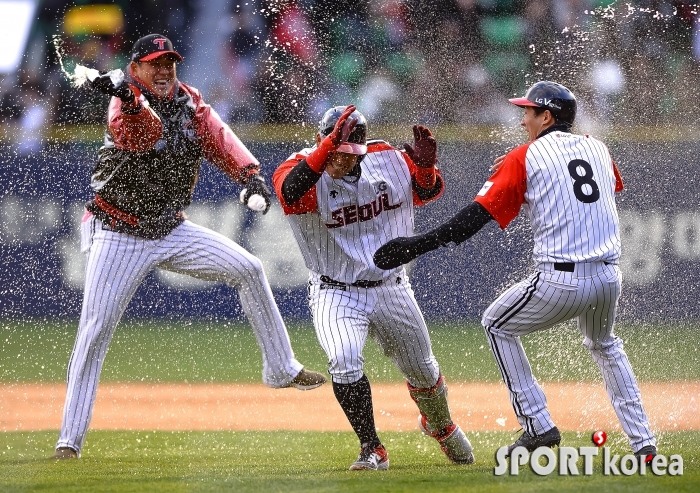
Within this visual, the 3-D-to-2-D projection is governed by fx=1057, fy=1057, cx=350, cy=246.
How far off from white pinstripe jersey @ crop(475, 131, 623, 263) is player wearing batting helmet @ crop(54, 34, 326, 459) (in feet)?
4.25

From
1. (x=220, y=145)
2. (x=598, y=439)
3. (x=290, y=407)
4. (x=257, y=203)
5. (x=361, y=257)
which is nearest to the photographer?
(x=361, y=257)

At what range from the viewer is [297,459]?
210 inches

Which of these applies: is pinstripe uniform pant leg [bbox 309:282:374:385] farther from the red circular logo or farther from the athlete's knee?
the red circular logo

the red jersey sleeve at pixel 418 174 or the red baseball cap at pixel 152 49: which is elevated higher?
the red baseball cap at pixel 152 49

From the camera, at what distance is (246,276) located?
5438 mm

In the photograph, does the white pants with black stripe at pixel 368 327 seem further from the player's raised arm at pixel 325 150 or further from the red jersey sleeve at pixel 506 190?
the red jersey sleeve at pixel 506 190

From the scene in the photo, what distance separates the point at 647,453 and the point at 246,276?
2.14 metres

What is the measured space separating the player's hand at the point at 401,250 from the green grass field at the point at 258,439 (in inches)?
36.3

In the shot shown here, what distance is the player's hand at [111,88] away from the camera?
15.2ft

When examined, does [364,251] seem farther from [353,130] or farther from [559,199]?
[559,199]

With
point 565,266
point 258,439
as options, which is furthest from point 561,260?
point 258,439

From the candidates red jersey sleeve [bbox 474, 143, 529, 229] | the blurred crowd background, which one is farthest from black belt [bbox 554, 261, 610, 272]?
the blurred crowd background

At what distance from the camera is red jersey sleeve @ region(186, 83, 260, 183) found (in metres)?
5.46

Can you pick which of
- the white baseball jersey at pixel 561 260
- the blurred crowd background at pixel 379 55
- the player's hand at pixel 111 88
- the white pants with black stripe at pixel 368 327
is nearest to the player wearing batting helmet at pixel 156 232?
the player's hand at pixel 111 88
